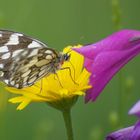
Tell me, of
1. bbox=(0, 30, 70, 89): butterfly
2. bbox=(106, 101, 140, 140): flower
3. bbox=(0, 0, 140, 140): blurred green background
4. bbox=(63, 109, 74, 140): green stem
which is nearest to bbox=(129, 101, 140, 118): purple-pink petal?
bbox=(106, 101, 140, 140): flower

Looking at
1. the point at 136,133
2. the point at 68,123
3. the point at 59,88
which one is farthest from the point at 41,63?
the point at 136,133

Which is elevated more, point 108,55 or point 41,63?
point 108,55

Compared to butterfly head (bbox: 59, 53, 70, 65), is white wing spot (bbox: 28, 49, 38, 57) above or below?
above

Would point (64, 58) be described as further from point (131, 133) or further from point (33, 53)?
point (131, 133)

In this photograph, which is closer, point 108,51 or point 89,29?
point 108,51

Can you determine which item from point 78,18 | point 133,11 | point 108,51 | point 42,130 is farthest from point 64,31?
point 108,51

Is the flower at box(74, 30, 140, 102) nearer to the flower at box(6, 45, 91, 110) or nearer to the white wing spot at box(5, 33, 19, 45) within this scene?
the flower at box(6, 45, 91, 110)

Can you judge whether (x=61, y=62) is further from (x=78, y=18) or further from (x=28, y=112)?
(x=78, y=18)
